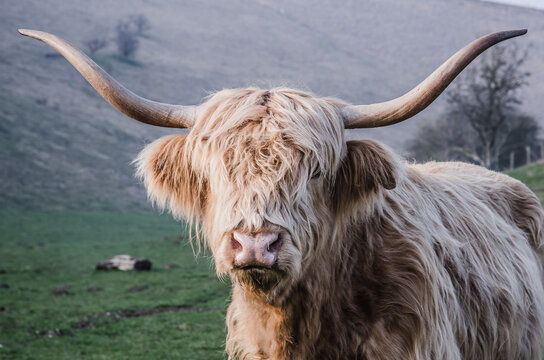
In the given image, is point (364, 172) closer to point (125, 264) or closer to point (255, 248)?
point (255, 248)

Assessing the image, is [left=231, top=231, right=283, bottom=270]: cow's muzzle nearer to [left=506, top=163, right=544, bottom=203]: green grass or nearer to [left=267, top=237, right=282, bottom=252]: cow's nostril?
[left=267, top=237, right=282, bottom=252]: cow's nostril

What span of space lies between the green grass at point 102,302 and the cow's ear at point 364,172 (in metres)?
1.19

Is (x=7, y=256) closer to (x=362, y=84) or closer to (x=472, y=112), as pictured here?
(x=472, y=112)

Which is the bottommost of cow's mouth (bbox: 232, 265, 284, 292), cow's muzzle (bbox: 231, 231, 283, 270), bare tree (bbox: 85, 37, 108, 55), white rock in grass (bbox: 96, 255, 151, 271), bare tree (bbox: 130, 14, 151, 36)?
white rock in grass (bbox: 96, 255, 151, 271)

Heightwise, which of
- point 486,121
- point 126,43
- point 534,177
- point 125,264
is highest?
point 126,43

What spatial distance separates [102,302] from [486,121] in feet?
89.3

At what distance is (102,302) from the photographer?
40.3 feet

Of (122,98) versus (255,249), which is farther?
(122,98)

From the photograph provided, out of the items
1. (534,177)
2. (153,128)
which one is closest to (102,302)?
(534,177)

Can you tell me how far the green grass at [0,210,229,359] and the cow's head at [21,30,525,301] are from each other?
3.08 feet

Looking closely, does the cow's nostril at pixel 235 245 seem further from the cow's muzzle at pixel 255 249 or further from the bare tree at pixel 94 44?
the bare tree at pixel 94 44

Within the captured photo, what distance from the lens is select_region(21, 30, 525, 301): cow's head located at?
2775 millimetres

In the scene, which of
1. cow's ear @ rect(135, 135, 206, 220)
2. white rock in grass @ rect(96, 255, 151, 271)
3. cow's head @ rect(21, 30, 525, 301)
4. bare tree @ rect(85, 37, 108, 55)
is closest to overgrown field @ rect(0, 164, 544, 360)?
white rock in grass @ rect(96, 255, 151, 271)

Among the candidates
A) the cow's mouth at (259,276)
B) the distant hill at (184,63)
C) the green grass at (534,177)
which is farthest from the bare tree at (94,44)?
the cow's mouth at (259,276)
